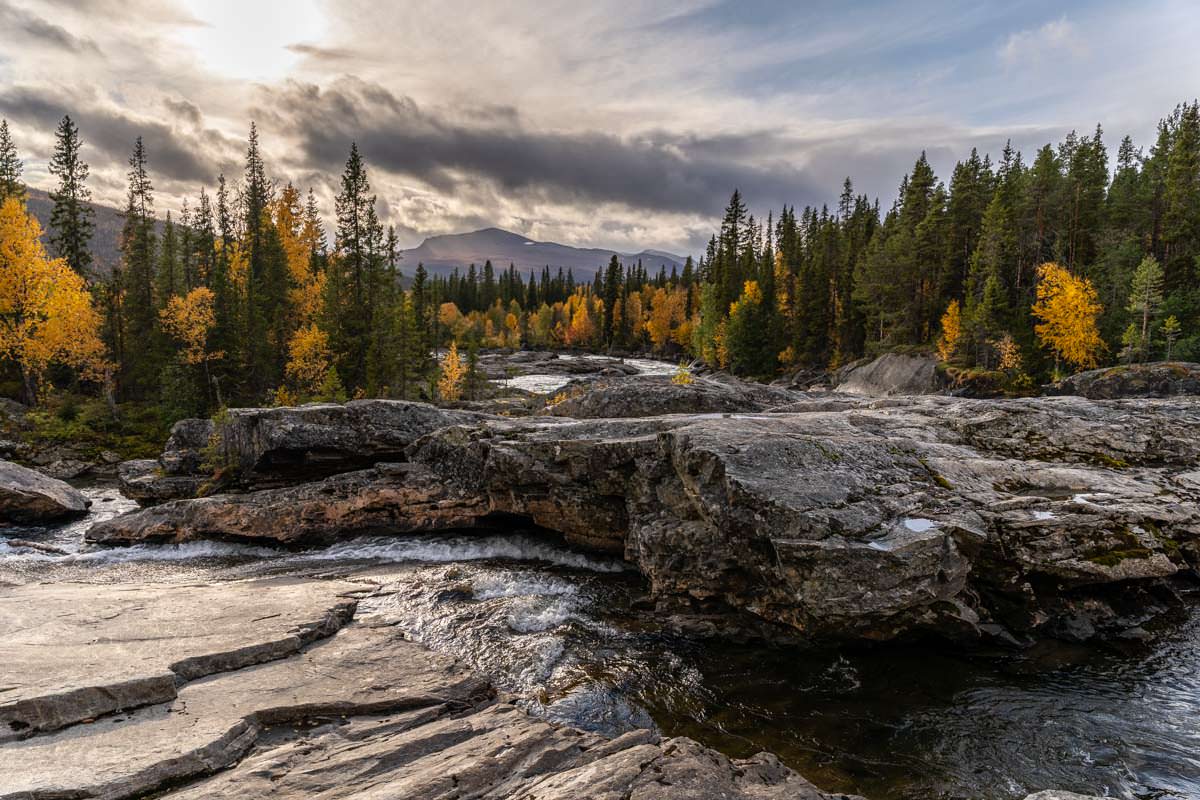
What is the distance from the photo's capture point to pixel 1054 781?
310 inches

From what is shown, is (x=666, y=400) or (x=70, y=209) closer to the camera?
(x=666, y=400)

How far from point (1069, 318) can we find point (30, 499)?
228ft

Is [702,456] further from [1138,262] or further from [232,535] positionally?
[1138,262]

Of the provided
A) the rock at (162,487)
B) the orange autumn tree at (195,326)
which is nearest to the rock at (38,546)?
the rock at (162,487)

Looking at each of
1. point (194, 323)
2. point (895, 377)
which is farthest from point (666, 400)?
point (895, 377)

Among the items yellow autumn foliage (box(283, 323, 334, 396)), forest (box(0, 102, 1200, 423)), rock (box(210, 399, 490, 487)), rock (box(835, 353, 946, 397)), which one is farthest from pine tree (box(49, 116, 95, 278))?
rock (box(835, 353, 946, 397))

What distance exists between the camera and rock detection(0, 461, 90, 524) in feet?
69.5

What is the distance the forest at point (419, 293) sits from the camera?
39844mm

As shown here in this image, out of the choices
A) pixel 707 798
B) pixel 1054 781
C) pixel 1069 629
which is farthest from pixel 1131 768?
pixel 707 798

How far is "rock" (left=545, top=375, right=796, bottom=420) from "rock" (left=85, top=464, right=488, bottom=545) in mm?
6215

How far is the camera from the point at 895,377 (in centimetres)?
6100

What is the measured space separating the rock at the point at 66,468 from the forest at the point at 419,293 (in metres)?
7.10

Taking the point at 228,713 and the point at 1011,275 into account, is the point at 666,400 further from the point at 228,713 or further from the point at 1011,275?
the point at 1011,275

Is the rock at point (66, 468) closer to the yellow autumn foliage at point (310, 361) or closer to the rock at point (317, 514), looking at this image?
the yellow autumn foliage at point (310, 361)
